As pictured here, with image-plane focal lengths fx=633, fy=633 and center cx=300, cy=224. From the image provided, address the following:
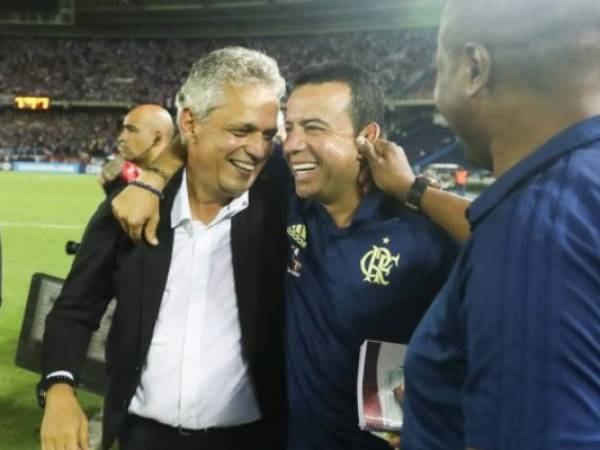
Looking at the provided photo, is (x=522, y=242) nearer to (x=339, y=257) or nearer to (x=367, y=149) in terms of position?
(x=339, y=257)

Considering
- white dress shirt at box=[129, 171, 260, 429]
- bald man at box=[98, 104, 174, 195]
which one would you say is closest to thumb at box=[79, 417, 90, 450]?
white dress shirt at box=[129, 171, 260, 429]

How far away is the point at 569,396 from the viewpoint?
799 millimetres

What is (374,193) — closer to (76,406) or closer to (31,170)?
(76,406)

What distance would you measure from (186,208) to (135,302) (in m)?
0.33

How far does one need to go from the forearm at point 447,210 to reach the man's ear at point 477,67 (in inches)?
30.8

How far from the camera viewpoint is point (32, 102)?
39688 mm

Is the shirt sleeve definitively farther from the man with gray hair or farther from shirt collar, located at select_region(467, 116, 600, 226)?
the man with gray hair

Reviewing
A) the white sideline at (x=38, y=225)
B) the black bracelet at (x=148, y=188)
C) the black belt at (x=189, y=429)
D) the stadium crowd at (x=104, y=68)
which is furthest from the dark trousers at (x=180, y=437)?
the stadium crowd at (x=104, y=68)

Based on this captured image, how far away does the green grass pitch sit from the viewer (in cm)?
385

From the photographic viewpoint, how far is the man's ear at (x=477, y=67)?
953 millimetres

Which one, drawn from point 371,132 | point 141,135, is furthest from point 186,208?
point 141,135

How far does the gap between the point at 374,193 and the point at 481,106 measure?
1.00 metres

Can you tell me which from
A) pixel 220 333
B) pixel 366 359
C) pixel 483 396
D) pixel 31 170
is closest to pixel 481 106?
pixel 483 396

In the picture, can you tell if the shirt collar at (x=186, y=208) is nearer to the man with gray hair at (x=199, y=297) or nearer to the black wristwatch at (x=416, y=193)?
the man with gray hair at (x=199, y=297)
